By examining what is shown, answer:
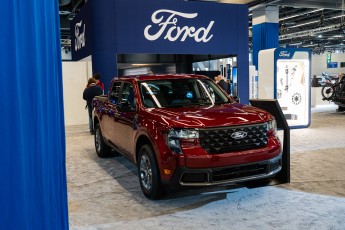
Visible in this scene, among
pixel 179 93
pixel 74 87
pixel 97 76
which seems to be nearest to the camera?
pixel 179 93

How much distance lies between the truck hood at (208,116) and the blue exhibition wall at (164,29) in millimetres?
5906

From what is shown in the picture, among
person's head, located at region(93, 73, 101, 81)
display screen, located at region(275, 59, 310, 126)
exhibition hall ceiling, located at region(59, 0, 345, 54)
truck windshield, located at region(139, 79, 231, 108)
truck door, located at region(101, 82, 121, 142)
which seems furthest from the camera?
exhibition hall ceiling, located at region(59, 0, 345, 54)

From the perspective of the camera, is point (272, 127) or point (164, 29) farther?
point (164, 29)

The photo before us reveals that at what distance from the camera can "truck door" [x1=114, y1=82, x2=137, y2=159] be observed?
520 centimetres

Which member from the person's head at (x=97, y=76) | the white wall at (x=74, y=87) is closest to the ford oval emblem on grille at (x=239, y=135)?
the person's head at (x=97, y=76)

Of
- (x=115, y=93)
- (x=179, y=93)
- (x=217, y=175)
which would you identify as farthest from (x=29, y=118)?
(x=115, y=93)

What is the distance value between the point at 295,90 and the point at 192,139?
310 inches

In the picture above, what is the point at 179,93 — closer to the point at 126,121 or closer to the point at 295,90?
the point at 126,121

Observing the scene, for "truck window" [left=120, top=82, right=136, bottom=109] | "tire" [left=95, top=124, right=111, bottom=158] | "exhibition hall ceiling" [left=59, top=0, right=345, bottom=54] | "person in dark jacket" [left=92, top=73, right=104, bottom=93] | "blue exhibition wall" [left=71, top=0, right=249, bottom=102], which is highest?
"exhibition hall ceiling" [left=59, top=0, right=345, bottom=54]

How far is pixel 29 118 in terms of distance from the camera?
1.84m

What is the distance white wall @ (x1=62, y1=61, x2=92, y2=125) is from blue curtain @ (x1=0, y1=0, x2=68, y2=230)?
39.8ft

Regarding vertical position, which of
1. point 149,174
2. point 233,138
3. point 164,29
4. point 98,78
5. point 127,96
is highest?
point 164,29

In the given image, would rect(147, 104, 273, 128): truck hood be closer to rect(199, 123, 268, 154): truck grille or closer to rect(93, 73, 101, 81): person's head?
rect(199, 123, 268, 154): truck grille

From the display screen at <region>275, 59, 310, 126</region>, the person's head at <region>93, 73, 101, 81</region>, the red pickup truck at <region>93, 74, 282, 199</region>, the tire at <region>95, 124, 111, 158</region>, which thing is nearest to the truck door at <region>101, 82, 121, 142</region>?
the tire at <region>95, 124, 111, 158</region>
